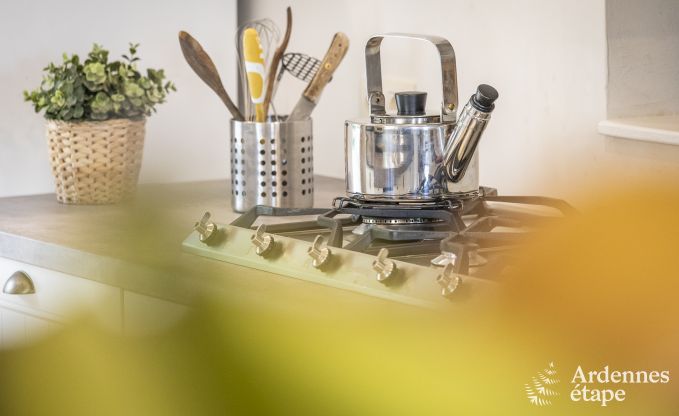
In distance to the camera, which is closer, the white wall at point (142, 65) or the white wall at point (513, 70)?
the white wall at point (513, 70)

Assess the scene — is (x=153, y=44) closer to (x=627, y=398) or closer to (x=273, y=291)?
(x=273, y=291)

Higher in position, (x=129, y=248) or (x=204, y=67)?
(x=204, y=67)

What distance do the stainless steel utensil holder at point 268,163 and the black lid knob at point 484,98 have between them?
1.57 ft

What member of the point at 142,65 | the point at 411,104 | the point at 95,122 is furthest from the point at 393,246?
the point at 142,65

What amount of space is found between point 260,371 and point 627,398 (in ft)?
0.64

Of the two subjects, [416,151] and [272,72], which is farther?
[272,72]

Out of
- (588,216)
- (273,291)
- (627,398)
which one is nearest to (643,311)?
(588,216)

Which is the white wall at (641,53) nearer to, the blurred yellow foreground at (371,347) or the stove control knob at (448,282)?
the stove control knob at (448,282)

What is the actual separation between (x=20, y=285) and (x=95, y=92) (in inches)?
15.9

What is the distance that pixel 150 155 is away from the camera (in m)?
1.90

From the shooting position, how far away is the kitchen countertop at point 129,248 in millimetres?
886

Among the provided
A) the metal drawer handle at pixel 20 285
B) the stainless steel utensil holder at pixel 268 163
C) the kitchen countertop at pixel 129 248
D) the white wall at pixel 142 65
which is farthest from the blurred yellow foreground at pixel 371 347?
the white wall at pixel 142 65

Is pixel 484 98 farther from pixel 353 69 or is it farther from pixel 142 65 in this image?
pixel 142 65

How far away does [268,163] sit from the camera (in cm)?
146
